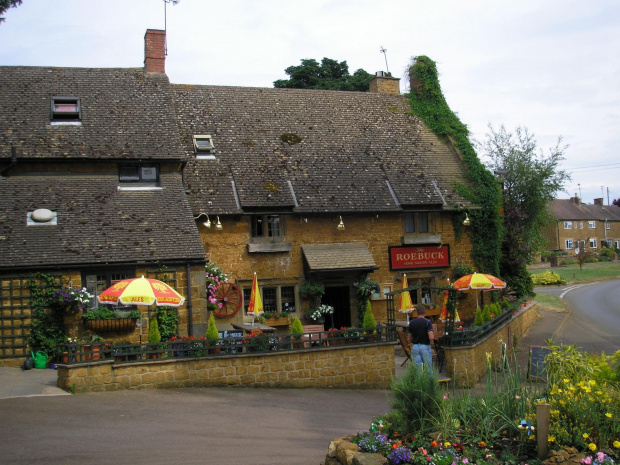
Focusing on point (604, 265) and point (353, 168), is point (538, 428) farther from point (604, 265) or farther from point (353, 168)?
point (604, 265)

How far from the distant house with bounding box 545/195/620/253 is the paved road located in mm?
33898

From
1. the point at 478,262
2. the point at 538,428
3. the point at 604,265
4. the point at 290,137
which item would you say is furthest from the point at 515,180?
the point at 604,265

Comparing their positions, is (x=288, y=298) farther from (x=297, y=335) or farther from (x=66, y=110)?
(x=66, y=110)

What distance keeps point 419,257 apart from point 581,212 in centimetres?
6352

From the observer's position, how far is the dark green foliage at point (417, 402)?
7832 millimetres

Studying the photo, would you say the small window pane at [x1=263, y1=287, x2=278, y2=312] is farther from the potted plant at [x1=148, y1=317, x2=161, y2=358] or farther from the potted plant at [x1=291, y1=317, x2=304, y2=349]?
the potted plant at [x1=148, y1=317, x2=161, y2=358]

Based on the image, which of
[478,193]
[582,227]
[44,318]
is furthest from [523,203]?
[582,227]

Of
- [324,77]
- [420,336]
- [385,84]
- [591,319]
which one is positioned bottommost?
[591,319]

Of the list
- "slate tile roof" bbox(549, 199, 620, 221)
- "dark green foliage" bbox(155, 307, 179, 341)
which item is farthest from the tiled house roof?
"slate tile roof" bbox(549, 199, 620, 221)

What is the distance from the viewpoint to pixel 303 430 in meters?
10.4

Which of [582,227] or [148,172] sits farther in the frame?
[582,227]

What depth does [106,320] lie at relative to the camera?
653 inches

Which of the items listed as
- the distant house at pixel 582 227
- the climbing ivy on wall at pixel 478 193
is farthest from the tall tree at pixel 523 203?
the distant house at pixel 582 227

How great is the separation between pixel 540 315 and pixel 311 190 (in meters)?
14.0
